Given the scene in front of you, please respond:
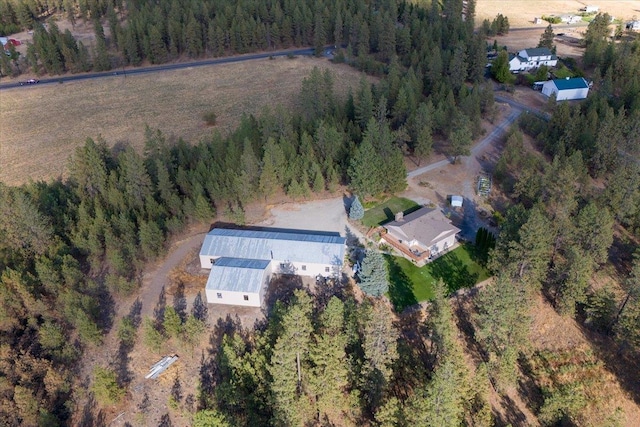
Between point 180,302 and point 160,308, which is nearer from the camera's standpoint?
point 160,308

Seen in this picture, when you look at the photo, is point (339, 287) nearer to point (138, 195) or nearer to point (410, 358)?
point (410, 358)

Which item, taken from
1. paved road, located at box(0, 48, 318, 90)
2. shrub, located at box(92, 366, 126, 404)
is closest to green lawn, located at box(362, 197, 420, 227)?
shrub, located at box(92, 366, 126, 404)

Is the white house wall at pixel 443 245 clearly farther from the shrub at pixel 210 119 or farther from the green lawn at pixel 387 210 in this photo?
the shrub at pixel 210 119

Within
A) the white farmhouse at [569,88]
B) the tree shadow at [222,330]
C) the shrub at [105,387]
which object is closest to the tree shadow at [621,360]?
the tree shadow at [222,330]

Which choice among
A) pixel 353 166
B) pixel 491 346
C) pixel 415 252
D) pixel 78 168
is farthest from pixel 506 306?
pixel 78 168

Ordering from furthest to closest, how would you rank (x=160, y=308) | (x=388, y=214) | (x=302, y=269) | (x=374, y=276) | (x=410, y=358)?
(x=388, y=214) → (x=302, y=269) → (x=160, y=308) → (x=374, y=276) → (x=410, y=358)

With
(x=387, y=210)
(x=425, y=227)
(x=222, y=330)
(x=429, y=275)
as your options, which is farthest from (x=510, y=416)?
(x=387, y=210)

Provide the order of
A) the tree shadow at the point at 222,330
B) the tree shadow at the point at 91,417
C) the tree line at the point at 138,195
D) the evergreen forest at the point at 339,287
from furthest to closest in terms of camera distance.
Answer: the tree shadow at the point at 222,330 < the tree line at the point at 138,195 < the tree shadow at the point at 91,417 < the evergreen forest at the point at 339,287

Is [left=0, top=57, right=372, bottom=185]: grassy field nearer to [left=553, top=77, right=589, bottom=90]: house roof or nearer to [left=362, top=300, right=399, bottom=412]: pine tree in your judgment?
[left=553, top=77, right=589, bottom=90]: house roof
